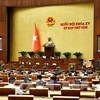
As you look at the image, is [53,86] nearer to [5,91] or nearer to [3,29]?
[5,91]

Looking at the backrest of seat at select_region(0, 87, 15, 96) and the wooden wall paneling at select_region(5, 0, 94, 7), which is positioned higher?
the wooden wall paneling at select_region(5, 0, 94, 7)

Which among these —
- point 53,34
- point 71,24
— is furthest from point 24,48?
point 71,24

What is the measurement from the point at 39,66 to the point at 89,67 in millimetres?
3365

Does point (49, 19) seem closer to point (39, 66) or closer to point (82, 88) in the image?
point (39, 66)

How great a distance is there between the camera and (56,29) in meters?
20.8

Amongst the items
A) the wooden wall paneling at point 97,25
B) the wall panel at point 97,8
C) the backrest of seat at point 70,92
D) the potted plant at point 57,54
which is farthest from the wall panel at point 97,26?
the backrest of seat at point 70,92

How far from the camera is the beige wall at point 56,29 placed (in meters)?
19.8

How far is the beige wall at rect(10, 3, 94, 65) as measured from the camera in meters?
19.8

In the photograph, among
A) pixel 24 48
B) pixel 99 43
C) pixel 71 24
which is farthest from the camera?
pixel 24 48

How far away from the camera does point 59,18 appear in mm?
20641

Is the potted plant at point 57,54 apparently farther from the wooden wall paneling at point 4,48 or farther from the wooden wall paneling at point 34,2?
the wooden wall paneling at point 4,48

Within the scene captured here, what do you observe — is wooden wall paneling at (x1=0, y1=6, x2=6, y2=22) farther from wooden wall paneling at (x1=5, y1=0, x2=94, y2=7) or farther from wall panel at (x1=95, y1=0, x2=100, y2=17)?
wall panel at (x1=95, y1=0, x2=100, y2=17)

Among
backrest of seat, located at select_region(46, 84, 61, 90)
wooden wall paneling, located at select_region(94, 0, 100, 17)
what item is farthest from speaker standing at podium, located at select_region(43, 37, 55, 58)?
backrest of seat, located at select_region(46, 84, 61, 90)

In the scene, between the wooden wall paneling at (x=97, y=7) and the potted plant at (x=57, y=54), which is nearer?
the wooden wall paneling at (x=97, y=7)
